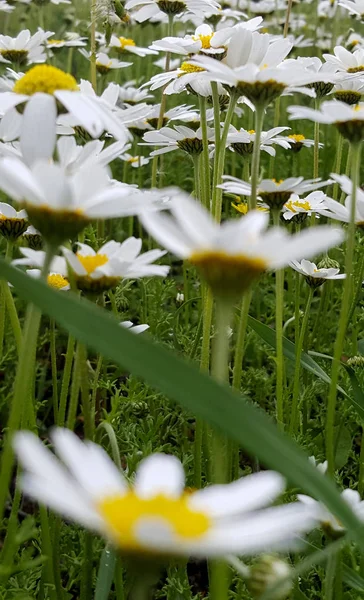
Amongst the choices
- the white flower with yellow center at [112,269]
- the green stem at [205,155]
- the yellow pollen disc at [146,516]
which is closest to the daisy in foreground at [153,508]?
the yellow pollen disc at [146,516]

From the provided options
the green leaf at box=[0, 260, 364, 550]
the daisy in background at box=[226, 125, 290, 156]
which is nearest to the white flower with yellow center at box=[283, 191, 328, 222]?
the daisy in background at box=[226, 125, 290, 156]

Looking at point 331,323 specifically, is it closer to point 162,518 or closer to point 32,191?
point 32,191

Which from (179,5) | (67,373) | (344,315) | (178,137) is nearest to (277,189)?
(344,315)

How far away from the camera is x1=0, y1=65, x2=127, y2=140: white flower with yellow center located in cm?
71

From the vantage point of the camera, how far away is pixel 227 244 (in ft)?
1.67

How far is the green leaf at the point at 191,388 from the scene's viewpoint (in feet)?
1.56

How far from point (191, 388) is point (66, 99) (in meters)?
0.36

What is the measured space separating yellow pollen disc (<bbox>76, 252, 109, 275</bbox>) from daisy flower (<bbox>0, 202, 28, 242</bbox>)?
0.24 meters

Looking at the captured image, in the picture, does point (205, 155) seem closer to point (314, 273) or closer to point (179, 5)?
point (314, 273)

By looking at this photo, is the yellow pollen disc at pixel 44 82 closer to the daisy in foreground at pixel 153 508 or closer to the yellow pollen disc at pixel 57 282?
the yellow pollen disc at pixel 57 282

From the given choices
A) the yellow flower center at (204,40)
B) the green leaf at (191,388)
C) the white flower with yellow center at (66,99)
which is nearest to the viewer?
the green leaf at (191,388)

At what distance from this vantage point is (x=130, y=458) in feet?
2.96

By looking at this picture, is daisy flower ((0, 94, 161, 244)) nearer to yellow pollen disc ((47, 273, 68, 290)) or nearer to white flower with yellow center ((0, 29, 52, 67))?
yellow pollen disc ((47, 273, 68, 290))

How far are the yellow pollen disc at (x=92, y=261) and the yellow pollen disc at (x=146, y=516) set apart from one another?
1.22 feet
